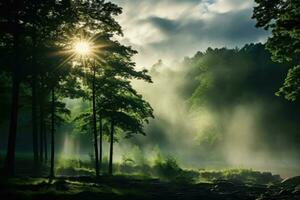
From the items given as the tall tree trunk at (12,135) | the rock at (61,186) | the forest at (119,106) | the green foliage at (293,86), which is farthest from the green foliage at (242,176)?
the rock at (61,186)

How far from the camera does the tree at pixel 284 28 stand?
75.8 feet

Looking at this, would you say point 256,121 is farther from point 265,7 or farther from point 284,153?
point 265,7

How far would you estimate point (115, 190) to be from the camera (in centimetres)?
2497

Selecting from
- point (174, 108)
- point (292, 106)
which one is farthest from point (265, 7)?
point (174, 108)

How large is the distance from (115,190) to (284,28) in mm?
12870

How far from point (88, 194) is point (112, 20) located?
55.5 ft

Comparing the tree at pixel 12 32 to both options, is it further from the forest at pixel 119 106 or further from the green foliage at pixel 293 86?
the green foliage at pixel 293 86

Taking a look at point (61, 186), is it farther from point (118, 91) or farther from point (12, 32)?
point (118, 91)

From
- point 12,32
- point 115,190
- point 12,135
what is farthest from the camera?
point 12,32

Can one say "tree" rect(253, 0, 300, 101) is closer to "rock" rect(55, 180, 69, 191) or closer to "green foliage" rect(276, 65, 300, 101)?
"green foliage" rect(276, 65, 300, 101)

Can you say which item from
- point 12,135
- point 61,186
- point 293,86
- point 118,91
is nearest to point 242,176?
point 118,91

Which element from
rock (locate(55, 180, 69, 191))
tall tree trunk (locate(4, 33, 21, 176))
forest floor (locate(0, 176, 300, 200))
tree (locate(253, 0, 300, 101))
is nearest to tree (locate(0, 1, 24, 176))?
tall tree trunk (locate(4, 33, 21, 176))

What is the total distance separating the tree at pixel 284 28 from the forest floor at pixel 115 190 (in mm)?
6658

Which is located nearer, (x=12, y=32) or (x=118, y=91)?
(x=12, y=32)
